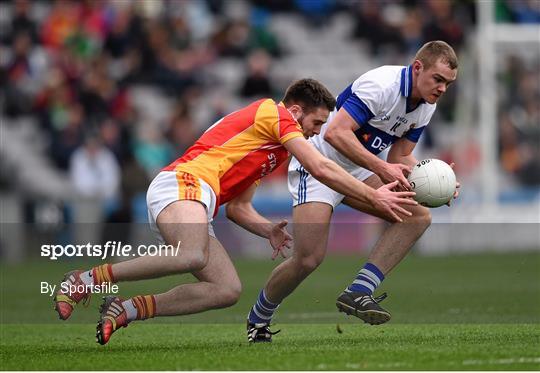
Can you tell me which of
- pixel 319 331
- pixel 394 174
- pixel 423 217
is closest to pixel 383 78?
pixel 394 174

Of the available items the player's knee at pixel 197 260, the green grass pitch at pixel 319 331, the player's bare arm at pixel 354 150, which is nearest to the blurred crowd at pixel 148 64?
the green grass pitch at pixel 319 331

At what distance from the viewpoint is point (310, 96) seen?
32.7ft

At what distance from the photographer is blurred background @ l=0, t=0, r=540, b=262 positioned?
21.7 meters

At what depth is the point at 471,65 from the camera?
2527 centimetres

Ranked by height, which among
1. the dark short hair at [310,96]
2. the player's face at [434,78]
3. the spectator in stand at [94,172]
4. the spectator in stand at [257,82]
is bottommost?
the dark short hair at [310,96]

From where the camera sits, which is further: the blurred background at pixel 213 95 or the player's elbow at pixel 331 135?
the blurred background at pixel 213 95

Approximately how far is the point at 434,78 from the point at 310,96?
0.96 meters

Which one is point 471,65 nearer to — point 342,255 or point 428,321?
point 342,255

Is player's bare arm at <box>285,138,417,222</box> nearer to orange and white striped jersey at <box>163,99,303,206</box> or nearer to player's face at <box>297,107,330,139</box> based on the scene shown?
orange and white striped jersey at <box>163,99,303,206</box>

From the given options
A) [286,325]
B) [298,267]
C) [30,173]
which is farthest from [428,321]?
[30,173]

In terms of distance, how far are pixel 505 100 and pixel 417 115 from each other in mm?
15147

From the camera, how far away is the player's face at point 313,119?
393 inches

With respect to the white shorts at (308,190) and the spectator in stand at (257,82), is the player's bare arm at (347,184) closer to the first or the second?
the white shorts at (308,190)

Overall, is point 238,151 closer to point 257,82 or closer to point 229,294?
point 229,294
